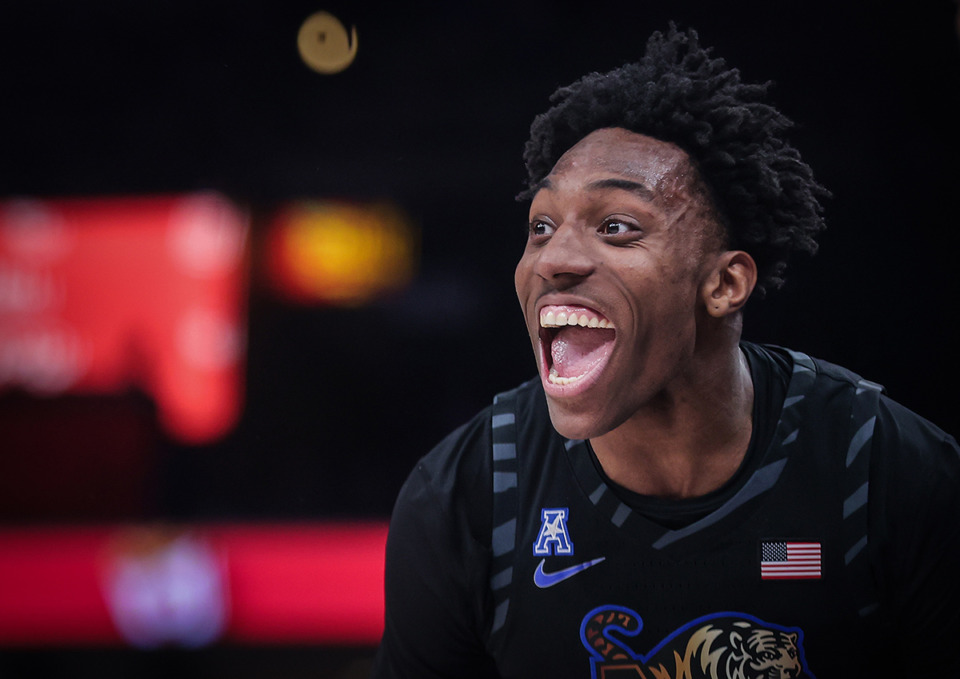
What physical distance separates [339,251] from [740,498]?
4.26 feet

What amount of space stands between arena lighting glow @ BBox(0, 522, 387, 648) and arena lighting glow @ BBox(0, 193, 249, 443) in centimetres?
37

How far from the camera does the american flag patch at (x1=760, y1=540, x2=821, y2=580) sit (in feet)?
4.40

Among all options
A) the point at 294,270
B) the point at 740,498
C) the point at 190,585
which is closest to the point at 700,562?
the point at 740,498

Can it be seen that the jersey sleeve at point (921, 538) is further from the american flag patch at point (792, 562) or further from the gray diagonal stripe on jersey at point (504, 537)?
the gray diagonal stripe on jersey at point (504, 537)

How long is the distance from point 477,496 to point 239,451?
100 centimetres

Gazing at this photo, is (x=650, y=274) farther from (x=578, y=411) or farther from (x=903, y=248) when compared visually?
(x=903, y=248)

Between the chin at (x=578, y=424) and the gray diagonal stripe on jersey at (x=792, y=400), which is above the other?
the gray diagonal stripe on jersey at (x=792, y=400)

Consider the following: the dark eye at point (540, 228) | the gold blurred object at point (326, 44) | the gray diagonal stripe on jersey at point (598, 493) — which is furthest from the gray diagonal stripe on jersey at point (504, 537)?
the gold blurred object at point (326, 44)

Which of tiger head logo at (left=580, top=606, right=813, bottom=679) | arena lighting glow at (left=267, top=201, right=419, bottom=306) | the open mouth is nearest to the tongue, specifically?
the open mouth

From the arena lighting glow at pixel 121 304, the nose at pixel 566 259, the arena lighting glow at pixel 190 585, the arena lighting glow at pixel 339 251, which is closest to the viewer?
the nose at pixel 566 259

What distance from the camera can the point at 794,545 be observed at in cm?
135

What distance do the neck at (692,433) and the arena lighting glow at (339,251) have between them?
2.69 feet

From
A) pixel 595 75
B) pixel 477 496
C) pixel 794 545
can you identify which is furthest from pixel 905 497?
pixel 595 75

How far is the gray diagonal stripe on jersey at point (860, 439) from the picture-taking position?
1.35 m
